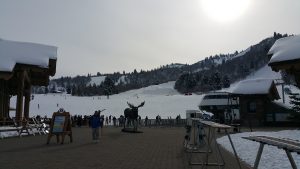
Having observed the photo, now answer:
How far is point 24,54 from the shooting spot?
30703 mm

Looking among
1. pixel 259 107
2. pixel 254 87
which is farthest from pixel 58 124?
pixel 254 87

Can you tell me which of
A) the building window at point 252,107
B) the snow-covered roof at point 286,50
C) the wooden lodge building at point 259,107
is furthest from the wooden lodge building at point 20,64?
the building window at point 252,107

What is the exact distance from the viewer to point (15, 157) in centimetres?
Answer: 1369

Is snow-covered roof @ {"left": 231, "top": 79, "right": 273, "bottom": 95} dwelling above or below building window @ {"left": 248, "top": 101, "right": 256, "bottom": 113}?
above

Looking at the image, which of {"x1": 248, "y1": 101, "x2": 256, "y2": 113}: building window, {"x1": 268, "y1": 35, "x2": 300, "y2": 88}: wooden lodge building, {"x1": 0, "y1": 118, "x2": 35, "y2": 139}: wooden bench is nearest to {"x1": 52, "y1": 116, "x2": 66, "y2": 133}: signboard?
{"x1": 0, "y1": 118, "x2": 35, "y2": 139}: wooden bench

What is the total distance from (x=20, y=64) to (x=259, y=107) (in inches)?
1068

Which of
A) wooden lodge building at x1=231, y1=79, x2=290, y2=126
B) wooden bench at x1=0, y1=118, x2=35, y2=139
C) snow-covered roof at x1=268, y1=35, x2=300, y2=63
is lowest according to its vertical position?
wooden bench at x1=0, y1=118, x2=35, y2=139

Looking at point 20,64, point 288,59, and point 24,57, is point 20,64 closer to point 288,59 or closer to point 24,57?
point 24,57

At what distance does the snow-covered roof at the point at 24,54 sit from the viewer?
93.8 feet

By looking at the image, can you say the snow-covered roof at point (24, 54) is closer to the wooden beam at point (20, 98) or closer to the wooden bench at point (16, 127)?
the wooden beam at point (20, 98)

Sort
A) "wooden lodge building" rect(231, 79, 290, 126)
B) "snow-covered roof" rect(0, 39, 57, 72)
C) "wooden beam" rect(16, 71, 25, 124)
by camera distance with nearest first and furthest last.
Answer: "snow-covered roof" rect(0, 39, 57, 72) → "wooden beam" rect(16, 71, 25, 124) → "wooden lodge building" rect(231, 79, 290, 126)

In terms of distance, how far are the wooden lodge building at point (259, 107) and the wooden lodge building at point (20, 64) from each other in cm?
2191

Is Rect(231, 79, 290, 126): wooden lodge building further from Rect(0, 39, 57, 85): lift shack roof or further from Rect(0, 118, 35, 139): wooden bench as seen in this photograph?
Rect(0, 118, 35, 139): wooden bench

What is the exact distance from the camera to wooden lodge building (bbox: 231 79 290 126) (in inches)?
1811
